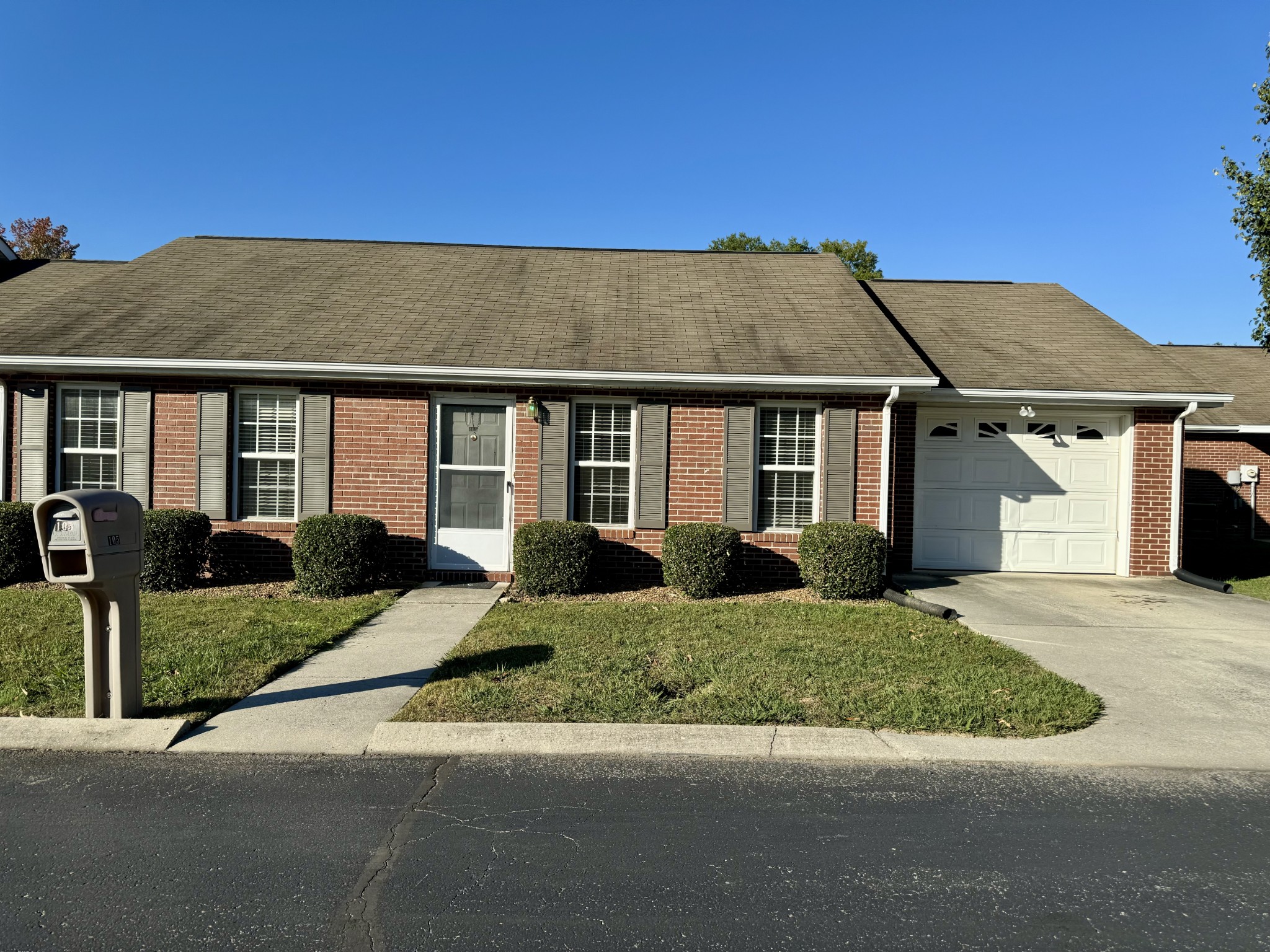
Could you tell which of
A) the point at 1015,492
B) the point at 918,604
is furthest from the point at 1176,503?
the point at 918,604

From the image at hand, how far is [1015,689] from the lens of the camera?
6.03 m

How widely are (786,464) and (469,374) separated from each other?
4187 mm

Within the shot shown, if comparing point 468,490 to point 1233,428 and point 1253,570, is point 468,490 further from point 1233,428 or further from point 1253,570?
point 1233,428

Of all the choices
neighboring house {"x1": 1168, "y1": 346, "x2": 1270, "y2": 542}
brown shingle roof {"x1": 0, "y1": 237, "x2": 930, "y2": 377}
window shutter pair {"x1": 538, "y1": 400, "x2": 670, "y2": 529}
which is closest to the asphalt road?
window shutter pair {"x1": 538, "y1": 400, "x2": 670, "y2": 529}

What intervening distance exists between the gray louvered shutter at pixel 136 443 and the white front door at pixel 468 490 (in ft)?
12.0

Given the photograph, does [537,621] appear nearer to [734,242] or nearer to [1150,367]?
[1150,367]

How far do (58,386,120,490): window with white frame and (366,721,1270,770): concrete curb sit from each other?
26.0 ft

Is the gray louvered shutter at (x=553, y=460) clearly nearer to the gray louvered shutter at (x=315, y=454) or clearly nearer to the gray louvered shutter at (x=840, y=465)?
the gray louvered shutter at (x=315, y=454)

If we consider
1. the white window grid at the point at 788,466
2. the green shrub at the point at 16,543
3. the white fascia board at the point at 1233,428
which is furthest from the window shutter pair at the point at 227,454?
the white fascia board at the point at 1233,428

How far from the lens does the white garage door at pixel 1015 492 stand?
1195 cm

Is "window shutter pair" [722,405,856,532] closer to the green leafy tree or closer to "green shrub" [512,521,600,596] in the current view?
"green shrub" [512,521,600,596]

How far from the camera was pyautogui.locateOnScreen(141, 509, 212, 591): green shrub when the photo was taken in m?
9.61

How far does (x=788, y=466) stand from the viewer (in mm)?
10766

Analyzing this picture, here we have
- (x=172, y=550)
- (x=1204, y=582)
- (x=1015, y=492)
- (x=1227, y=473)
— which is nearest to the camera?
(x=172, y=550)
